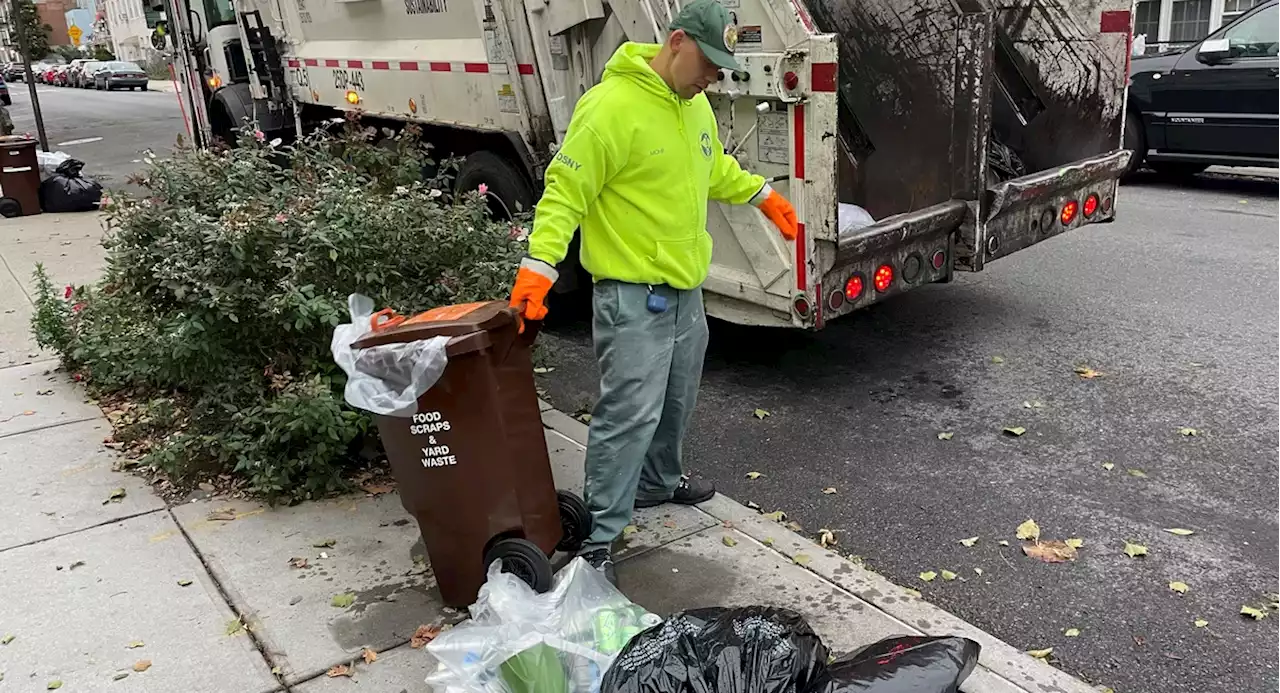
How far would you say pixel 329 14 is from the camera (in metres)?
7.55

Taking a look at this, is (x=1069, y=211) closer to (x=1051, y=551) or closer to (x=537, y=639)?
(x=1051, y=551)

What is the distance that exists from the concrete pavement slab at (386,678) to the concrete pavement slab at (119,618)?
0.14 m

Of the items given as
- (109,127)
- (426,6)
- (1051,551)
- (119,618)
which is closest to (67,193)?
(426,6)

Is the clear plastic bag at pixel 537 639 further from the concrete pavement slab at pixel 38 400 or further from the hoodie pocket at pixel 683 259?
the concrete pavement slab at pixel 38 400

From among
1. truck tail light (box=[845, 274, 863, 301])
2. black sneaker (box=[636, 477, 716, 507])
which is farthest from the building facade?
black sneaker (box=[636, 477, 716, 507])

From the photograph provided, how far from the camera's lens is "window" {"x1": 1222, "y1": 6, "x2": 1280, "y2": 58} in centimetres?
845

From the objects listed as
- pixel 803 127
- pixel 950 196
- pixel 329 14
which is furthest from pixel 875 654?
pixel 329 14

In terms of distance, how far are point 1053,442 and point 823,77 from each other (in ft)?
5.94

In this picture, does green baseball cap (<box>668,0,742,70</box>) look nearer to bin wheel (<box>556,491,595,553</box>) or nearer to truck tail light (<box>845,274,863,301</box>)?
bin wheel (<box>556,491,595,553</box>)

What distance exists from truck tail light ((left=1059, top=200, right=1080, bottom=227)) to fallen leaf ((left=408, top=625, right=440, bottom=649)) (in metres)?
3.99

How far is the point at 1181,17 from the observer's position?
736 inches

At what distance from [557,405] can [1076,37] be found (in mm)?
3354

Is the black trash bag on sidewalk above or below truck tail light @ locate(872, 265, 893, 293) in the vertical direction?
below

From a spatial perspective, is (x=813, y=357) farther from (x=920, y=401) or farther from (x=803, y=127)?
(x=803, y=127)
